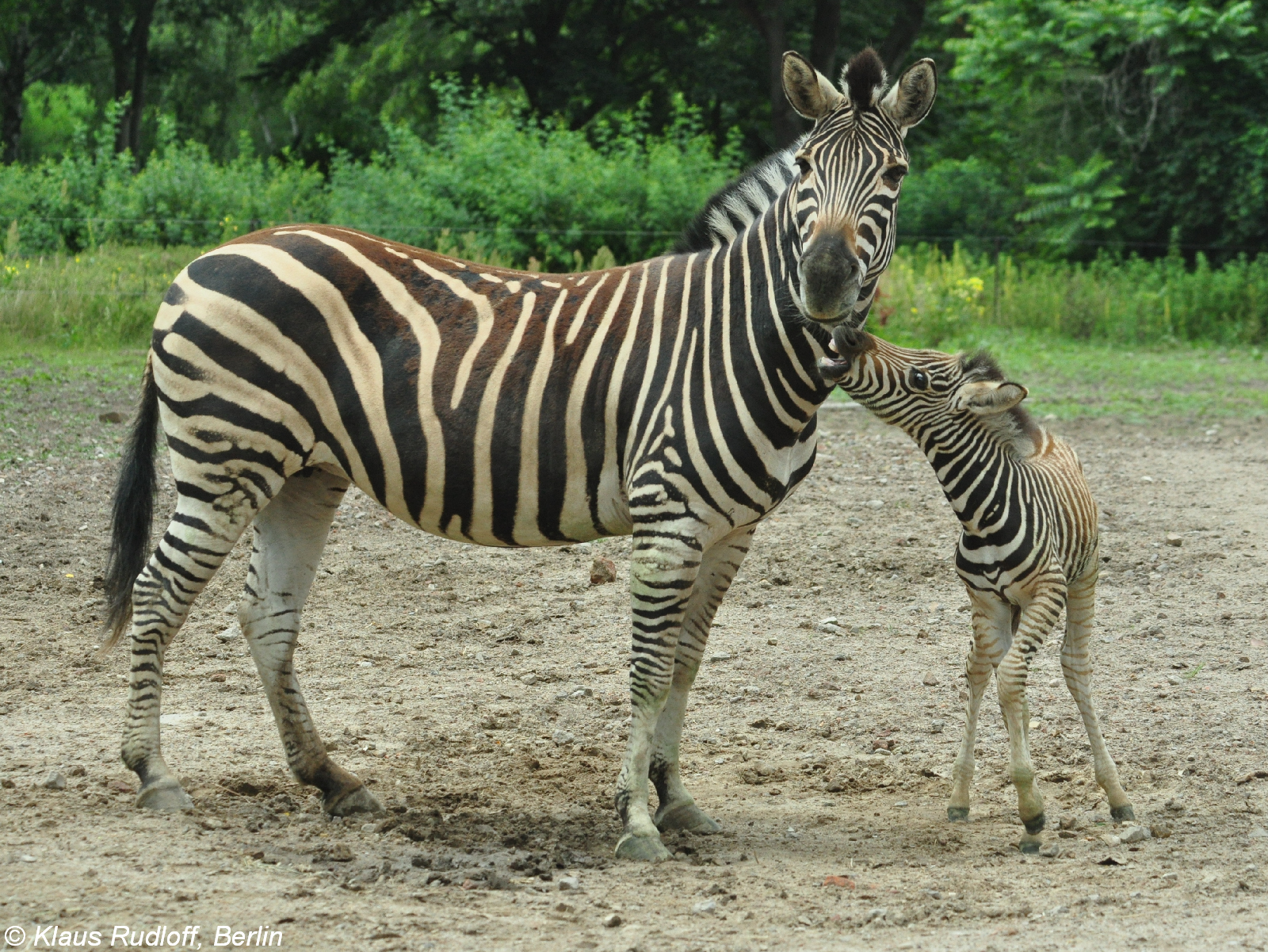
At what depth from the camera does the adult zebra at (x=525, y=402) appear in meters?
4.33

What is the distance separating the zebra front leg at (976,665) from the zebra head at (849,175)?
4.16 feet

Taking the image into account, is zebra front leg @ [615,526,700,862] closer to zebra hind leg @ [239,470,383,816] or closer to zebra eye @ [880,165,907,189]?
zebra hind leg @ [239,470,383,816]

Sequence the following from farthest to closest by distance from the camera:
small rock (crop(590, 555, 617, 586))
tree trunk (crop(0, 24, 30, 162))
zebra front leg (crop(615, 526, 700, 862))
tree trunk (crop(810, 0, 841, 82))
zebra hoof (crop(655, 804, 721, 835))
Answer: tree trunk (crop(0, 24, 30, 162))
tree trunk (crop(810, 0, 841, 82))
small rock (crop(590, 555, 617, 586))
zebra hoof (crop(655, 804, 721, 835))
zebra front leg (crop(615, 526, 700, 862))

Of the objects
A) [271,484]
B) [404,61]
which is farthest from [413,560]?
[404,61]

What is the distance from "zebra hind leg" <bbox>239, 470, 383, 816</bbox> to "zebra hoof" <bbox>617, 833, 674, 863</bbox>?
3.29ft

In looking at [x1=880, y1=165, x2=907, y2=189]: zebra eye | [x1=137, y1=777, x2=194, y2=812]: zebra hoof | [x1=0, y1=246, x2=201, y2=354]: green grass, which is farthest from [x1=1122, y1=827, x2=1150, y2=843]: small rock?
[x1=0, y1=246, x2=201, y2=354]: green grass

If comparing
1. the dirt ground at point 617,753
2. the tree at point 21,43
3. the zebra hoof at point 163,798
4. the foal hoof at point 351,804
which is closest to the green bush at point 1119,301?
the dirt ground at point 617,753

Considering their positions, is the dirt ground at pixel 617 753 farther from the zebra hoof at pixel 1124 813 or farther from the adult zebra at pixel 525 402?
the adult zebra at pixel 525 402

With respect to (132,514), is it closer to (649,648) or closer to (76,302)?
(649,648)

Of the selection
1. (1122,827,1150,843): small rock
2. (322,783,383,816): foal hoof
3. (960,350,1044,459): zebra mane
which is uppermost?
(960,350,1044,459): zebra mane

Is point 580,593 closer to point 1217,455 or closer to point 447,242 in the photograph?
point 1217,455

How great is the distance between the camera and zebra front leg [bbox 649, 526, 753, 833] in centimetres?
472

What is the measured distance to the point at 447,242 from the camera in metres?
16.2

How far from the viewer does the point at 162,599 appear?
15.1 ft
